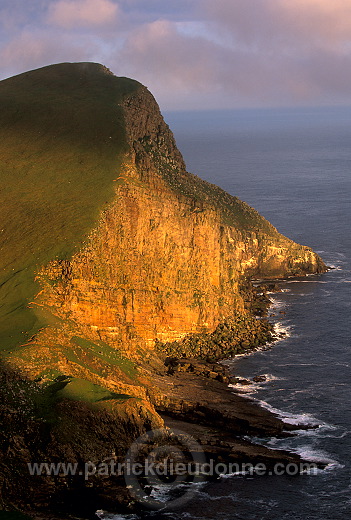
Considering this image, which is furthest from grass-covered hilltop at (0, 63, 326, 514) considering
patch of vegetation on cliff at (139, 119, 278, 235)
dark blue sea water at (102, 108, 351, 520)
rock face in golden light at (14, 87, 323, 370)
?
dark blue sea water at (102, 108, 351, 520)

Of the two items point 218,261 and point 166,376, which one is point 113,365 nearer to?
point 166,376

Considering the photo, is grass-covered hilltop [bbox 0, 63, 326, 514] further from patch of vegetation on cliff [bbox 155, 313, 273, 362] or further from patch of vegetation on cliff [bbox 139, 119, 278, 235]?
patch of vegetation on cliff [bbox 139, 119, 278, 235]

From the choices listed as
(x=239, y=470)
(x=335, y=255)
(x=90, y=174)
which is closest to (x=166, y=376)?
(x=239, y=470)

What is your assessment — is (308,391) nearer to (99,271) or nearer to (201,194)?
(99,271)

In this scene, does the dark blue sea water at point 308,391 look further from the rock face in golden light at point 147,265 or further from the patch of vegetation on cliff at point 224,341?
the rock face in golden light at point 147,265

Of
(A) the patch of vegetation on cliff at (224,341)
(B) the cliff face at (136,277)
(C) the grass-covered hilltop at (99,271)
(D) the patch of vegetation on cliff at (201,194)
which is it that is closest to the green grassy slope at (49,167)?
(C) the grass-covered hilltop at (99,271)

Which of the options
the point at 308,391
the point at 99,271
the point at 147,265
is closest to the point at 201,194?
the point at 147,265
